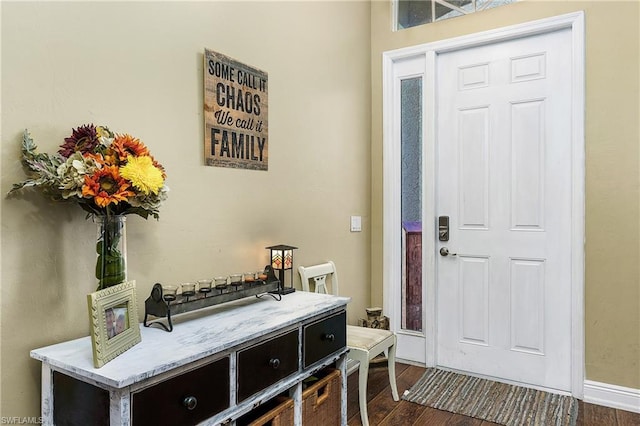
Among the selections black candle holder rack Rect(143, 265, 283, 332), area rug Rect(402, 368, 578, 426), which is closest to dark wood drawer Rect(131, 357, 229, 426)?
black candle holder rack Rect(143, 265, 283, 332)

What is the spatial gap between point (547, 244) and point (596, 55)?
1182 millimetres

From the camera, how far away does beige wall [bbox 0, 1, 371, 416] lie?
4.48 ft

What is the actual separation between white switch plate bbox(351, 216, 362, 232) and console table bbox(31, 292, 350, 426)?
126 centimetres

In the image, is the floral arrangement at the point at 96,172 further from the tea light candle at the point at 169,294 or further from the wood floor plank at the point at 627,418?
the wood floor plank at the point at 627,418

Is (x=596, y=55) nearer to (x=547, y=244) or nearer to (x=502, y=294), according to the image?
(x=547, y=244)

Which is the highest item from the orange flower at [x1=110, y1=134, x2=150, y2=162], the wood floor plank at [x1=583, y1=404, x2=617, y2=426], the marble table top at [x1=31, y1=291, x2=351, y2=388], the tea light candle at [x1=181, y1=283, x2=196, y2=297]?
the orange flower at [x1=110, y1=134, x2=150, y2=162]

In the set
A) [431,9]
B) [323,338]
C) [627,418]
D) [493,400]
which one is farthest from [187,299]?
[431,9]

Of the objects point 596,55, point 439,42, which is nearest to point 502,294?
point 596,55

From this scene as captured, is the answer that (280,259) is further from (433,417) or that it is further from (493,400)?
(493,400)

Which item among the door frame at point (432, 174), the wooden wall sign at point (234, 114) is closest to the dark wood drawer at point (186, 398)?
the wooden wall sign at point (234, 114)

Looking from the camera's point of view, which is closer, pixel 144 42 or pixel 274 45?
pixel 144 42

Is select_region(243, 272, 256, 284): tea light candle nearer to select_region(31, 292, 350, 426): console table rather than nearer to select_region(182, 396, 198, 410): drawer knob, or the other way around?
select_region(31, 292, 350, 426): console table

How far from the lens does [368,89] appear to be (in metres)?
3.39

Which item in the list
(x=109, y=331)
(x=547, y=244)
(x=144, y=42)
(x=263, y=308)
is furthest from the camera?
(x=547, y=244)
